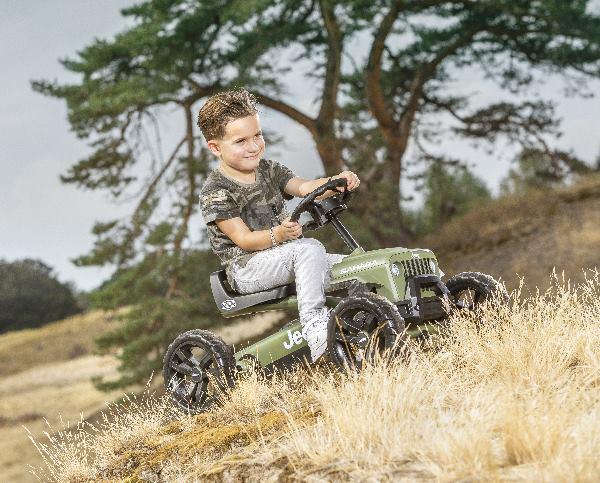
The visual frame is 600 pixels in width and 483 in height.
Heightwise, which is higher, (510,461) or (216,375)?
(216,375)

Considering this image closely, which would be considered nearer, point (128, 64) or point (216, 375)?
point (216, 375)

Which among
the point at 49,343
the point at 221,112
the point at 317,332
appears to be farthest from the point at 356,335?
the point at 49,343

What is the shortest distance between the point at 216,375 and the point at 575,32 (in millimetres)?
12454

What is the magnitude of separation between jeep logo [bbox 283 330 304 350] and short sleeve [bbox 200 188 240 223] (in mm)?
918

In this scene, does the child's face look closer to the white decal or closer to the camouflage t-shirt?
the camouflage t-shirt

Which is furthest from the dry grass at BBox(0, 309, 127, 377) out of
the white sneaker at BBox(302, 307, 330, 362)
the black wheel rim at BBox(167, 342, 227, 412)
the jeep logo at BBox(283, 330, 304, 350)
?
the white sneaker at BBox(302, 307, 330, 362)

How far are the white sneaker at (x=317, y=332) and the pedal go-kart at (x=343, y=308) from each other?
6.6 inches

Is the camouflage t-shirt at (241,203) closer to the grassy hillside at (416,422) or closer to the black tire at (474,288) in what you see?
the grassy hillside at (416,422)

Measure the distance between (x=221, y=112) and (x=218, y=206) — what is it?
2.07ft

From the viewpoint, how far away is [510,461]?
331 cm

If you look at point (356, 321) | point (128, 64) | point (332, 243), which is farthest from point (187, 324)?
point (356, 321)

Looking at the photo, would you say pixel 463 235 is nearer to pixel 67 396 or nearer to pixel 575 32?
pixel 575 32

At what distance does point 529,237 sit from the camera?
16500mm

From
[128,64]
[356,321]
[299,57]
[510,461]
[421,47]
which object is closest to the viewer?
[510,461]
